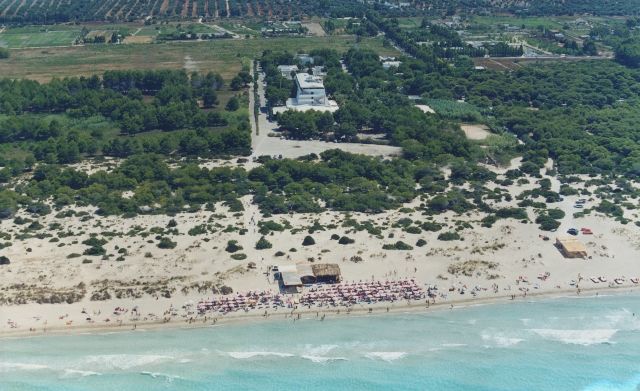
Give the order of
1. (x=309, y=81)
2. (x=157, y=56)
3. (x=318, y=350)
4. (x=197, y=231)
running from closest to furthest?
1. (x=318, y=350)
2. (x=197, y=231)
3. (x=309, y=81)
4. (x=157, y=56)

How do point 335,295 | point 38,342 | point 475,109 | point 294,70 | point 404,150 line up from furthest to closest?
point 294,70 → point 475,109 → point 404,150 → point 335,295 → point 38,342

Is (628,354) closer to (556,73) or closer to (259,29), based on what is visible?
(556,73)

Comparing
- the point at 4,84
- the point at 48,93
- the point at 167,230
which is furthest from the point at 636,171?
the point at 4,84

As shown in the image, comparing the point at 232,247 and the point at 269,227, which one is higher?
the point at 269,227

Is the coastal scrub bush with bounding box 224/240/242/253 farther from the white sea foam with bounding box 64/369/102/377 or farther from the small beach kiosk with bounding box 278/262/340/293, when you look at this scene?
the white sea foam with bounding box 64/369/102/377

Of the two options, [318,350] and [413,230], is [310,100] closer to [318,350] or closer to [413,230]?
[413,230]

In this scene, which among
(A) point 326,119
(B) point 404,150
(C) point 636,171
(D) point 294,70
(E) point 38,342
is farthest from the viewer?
(D) point 294,70

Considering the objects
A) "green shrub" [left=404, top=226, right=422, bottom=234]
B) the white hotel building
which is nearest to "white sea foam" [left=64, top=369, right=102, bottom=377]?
"green shrub" [left=404, top=226, right=422, bottom=234]

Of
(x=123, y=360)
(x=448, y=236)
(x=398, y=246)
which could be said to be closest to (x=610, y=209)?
(x=448, y=236)
